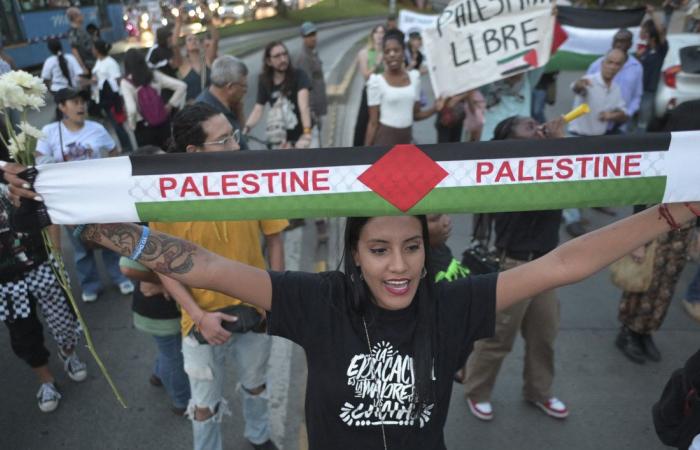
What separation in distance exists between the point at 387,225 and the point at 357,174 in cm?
22

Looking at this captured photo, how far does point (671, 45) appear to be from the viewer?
28.4ft

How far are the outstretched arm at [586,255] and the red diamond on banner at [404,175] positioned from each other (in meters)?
0.51

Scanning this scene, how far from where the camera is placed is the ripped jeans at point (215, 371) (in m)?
2.74

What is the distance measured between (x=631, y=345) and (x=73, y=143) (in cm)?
468

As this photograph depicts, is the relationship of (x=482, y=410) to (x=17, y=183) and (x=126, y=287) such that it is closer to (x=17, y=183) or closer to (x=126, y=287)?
(x=17, y=183)

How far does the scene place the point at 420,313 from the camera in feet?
6.06

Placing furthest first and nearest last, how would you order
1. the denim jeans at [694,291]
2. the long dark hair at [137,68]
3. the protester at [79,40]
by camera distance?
the protester at [79,40] < the long dark hair at [137,68] < the denim jeans at [694,291]

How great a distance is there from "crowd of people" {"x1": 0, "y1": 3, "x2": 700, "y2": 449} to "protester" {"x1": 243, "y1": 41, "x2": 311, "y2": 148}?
0.02 m

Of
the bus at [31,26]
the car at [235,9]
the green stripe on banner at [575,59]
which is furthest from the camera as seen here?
the car at [235,9]

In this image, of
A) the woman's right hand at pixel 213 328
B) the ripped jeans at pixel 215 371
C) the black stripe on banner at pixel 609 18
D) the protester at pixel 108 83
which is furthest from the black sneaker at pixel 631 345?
the protester at pixel 108 83

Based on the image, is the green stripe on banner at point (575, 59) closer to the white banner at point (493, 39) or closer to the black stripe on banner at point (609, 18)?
the black stripe on banner at point (609, 18)

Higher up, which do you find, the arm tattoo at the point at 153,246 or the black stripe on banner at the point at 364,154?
the black stripe on banner at the point at 364,154

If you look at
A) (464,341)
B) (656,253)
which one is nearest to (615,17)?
(656,253)

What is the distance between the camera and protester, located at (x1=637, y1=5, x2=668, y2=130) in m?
8.27
